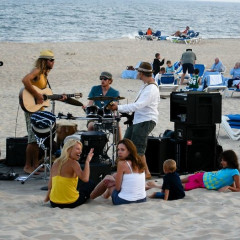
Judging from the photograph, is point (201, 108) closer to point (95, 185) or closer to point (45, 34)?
point (95, 185)

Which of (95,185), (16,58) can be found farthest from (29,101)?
(16,58)

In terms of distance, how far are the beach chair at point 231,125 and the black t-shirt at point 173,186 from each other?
4.32m

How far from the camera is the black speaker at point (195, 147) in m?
8.79

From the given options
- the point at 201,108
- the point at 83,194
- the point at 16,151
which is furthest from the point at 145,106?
the point at 16,151

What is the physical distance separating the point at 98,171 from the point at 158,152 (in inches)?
40.8

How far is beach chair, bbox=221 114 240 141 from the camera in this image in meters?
11.7

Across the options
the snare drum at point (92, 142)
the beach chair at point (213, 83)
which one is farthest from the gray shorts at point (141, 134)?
the beach chair at point (213, 83)

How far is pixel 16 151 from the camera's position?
9492mm

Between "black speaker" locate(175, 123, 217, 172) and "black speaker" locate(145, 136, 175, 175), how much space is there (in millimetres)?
116

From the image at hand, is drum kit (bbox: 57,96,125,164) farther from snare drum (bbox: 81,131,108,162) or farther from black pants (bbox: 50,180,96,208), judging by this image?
black pants (bbox: 50,180,96,208)

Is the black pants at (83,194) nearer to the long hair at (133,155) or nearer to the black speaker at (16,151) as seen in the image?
the long hair at (133,155)

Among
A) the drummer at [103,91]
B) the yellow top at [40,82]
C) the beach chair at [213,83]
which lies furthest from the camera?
the beach chair at [213,83]

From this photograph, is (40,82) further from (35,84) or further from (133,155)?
(133,155)

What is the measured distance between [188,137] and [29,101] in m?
1.98
